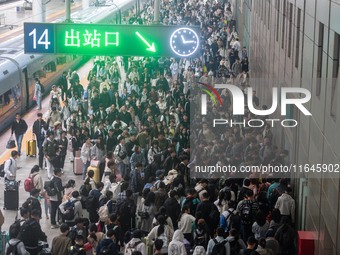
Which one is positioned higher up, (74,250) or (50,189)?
(74,250)

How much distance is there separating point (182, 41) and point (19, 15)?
53192 millimetres

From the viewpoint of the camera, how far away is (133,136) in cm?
1939

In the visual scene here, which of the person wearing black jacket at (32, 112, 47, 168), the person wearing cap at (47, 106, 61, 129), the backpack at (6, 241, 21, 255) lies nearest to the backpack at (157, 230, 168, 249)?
the backpack at (6, 241, 21, 255)

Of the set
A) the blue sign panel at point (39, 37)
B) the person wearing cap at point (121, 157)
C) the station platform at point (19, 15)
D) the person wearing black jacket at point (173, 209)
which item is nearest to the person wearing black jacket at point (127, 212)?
the person wearing black jacket at point (173, 209)

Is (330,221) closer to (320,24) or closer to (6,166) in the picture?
(320,24)

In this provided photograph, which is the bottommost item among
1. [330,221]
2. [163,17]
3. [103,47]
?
[163,17]

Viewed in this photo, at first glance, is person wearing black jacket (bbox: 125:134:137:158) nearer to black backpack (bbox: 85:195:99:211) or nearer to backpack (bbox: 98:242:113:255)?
black backpack (bbox: 85:195:99:211)

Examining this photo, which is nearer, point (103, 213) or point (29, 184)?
point (103, 213)

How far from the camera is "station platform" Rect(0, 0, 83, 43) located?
52.4 metres

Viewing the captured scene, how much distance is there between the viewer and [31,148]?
22.9 m

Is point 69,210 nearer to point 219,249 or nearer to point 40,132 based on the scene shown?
point 219,249

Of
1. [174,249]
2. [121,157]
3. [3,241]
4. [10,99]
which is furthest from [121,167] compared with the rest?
[10,99]

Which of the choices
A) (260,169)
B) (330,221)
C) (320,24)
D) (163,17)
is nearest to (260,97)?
(260,169)

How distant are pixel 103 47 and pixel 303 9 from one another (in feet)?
13.8
